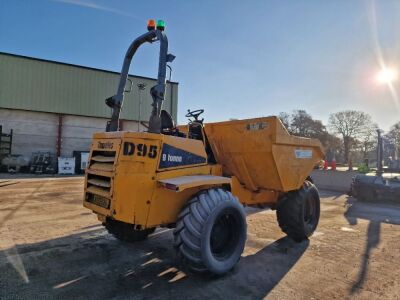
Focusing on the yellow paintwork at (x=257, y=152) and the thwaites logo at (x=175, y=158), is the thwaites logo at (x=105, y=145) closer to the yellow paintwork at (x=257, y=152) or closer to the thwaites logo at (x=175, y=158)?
the thwaites logo at (x=175, y=158)

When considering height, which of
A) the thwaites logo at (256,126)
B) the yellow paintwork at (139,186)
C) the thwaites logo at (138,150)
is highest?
the thwaites logo at (256,126)

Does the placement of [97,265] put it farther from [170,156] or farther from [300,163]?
[300,163]

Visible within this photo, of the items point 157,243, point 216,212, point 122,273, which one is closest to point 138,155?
point 216,212

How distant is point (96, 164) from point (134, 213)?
110cm

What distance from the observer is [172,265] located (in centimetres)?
475

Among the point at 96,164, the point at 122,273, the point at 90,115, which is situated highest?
the point at 90,115

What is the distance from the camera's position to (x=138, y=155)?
4.01m

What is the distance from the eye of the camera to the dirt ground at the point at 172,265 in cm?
389

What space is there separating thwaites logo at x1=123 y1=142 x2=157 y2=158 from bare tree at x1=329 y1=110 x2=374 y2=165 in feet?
162

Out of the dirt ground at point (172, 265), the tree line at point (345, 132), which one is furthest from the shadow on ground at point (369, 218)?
the tree line at point (345, 132)

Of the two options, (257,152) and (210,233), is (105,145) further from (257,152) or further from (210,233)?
(257,152)

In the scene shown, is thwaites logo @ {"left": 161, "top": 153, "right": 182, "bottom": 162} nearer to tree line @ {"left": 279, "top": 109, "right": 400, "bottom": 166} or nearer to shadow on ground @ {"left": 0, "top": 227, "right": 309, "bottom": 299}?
shadow on ground @ {"left": 0, "top": 227, "right": 309, "bottom": 299}

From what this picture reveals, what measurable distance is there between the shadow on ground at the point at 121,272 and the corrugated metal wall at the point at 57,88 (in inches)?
782

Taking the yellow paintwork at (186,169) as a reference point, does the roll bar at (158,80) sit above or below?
above
